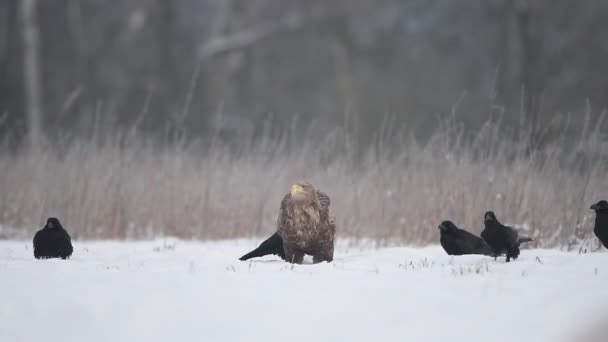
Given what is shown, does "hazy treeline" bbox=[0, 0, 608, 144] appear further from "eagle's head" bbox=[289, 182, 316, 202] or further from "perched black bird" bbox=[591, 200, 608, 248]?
"eagle's head" bbox=[289, 182, 316, 202]

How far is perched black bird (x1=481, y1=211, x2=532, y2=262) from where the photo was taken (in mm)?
5750

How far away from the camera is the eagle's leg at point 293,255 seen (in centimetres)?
595

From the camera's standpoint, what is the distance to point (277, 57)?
991 inches

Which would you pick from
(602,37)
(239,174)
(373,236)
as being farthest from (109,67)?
(373,236)

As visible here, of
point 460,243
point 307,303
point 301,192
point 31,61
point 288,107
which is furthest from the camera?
point 288,107

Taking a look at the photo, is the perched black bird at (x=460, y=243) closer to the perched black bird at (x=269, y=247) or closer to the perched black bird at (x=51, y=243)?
the perched black bird at (x=269, y=247)

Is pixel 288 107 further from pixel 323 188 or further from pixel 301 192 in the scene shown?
pixel 301 192

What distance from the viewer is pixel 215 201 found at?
8.87 metres

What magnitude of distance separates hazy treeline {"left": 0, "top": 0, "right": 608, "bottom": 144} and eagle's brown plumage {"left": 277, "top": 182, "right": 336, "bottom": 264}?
1459 centimetres

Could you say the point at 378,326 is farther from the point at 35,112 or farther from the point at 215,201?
the point at 35,112

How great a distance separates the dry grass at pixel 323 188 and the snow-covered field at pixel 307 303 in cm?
231

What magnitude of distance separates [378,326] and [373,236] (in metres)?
3.84

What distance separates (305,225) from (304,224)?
0.03 feet

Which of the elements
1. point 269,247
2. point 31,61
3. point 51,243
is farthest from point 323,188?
point 31,61
